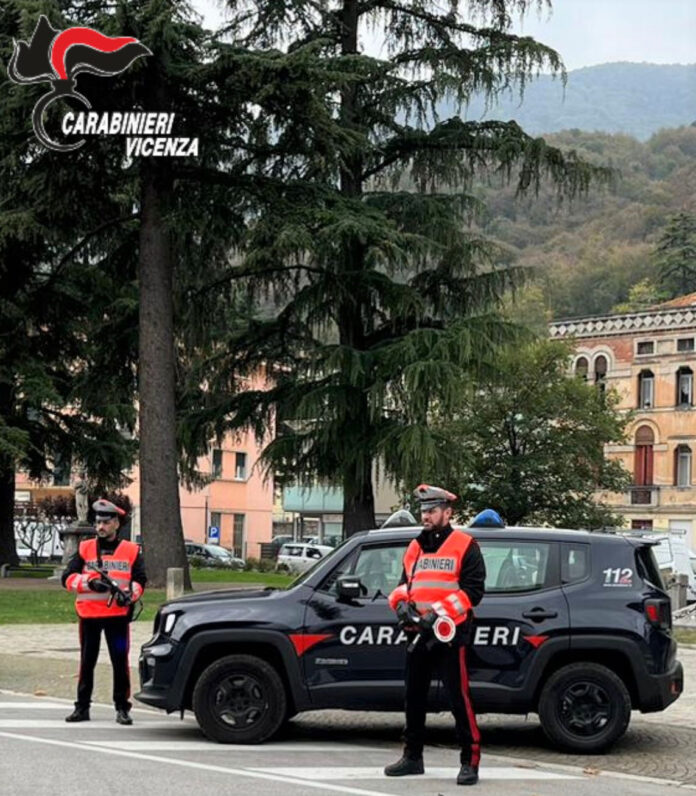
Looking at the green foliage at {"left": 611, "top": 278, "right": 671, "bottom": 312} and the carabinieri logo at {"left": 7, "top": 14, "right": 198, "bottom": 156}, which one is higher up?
the green foliage at {"left": 611, "top": 278, "right": 671, "bottom": 312}

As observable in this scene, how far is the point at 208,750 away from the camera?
35.8ft

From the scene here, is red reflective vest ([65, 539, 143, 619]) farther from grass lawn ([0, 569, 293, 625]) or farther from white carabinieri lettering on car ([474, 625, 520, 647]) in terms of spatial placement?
grass lawn ([0, 569, 293, 625])

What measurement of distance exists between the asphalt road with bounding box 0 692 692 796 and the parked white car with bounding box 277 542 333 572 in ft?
139

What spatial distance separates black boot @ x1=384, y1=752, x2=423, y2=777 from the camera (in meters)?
9.88

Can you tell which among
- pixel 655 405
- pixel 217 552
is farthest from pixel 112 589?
pixel 655 405

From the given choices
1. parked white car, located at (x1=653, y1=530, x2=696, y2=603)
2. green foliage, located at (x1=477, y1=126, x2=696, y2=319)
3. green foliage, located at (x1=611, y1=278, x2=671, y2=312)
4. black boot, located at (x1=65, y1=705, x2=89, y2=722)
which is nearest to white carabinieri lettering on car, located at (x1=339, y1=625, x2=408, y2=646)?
black boot, located at (x1=65, y1=705, x2=89, y2=722)

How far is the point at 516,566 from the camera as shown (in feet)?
37.6

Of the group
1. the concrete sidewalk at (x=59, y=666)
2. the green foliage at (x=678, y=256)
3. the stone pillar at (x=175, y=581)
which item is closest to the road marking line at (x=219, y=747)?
the concrete sidewalk at (x=59, y=666)

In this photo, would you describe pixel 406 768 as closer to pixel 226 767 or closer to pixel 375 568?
pixel 226 767

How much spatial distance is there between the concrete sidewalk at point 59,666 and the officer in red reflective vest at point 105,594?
1.90 meters

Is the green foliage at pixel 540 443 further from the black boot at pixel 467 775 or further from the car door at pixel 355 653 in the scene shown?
the black boot at pixel 467 775

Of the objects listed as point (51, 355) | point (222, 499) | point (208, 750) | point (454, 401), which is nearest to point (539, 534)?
point (208, 750)

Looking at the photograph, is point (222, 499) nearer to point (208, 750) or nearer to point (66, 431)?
point (66, 431)

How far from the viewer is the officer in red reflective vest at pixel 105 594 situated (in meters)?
12.0
